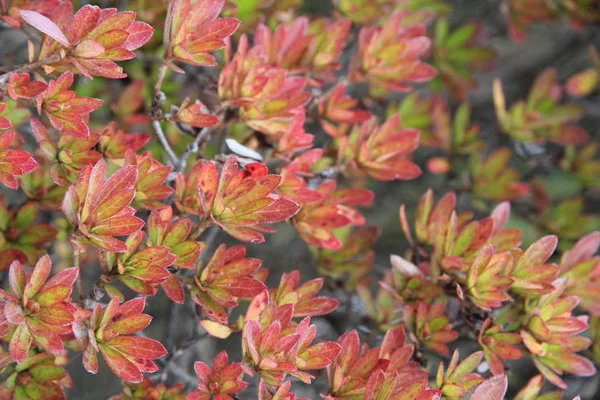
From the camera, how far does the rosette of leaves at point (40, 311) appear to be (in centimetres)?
77

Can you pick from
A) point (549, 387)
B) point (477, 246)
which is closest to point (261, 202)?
point (477, 246)

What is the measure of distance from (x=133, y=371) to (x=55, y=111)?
37 cm

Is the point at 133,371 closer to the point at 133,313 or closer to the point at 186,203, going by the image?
the point at 133,313

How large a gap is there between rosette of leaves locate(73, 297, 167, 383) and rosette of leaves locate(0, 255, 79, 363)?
0.13 ft

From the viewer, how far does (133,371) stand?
80cm

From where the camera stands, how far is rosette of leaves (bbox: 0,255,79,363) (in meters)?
0.77

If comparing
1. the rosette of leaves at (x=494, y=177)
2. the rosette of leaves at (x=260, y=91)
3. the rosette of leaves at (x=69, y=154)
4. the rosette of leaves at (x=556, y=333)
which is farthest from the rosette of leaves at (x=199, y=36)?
the rosette of leaves at (x=494, y=177)

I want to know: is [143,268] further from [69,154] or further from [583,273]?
[583,273]

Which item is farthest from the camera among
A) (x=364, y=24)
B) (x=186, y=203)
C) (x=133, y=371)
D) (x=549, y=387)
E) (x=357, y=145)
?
(x=549, y=387)

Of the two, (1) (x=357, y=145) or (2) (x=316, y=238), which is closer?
(2) (x=316, y=238)

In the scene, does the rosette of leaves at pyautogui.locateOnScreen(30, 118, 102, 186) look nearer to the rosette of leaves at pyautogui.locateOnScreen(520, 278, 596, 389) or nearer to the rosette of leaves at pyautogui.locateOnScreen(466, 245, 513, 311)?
the rosette of leaves at pyautogui.locateOnScreen(466, 245, 513, 311)

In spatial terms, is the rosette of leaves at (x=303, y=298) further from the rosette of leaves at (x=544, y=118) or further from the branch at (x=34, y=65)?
the rosette of leaves at (x=544, y=118)

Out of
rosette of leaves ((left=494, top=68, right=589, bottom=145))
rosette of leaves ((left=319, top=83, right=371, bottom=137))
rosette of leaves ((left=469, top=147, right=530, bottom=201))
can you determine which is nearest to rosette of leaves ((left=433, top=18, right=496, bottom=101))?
rosette of leaves ((left=494, top=68, right=589, bottom=145))

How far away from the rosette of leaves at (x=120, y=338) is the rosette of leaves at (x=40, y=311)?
0.04 m
